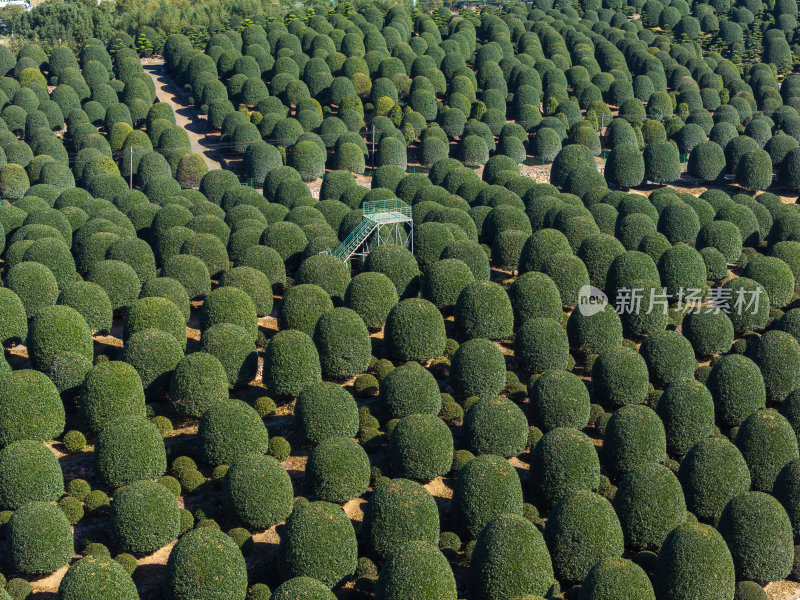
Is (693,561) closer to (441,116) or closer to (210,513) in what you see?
(210,513)

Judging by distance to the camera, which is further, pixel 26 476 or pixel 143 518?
pixel 26 476

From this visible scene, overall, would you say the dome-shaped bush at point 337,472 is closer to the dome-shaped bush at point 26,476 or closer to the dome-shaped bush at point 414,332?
the dome-shaped bush at point 26,476

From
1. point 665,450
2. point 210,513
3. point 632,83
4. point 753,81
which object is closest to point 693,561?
point 665,450

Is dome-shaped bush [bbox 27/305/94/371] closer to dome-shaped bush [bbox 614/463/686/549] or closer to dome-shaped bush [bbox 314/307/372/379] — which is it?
dome-shaped bush [bbox 314/307/372/379]

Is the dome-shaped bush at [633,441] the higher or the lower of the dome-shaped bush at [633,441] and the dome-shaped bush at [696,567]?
the lower

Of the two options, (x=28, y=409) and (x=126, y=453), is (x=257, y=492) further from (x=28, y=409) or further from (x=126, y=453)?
(x=28, y=409)

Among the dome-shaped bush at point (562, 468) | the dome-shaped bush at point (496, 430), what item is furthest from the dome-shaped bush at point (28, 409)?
the dome-shaped bush at point (562, 468)

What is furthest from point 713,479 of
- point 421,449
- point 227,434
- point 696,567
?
point 227,434
